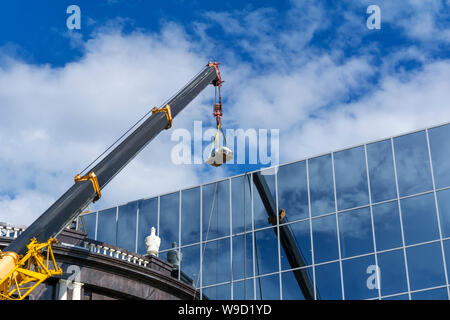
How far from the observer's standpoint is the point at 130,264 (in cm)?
3947

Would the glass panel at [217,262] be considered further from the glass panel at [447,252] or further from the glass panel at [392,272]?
the glass panel at [447,252]

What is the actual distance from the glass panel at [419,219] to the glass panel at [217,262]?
10.6m

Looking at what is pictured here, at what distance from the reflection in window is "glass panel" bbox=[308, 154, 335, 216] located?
405 inches

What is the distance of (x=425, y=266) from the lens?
137 feet

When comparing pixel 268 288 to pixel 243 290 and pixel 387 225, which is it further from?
pixel 387 225

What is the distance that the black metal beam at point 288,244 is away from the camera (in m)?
45.5

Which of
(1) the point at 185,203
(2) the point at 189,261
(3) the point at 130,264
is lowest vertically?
(3) the point at 130,264

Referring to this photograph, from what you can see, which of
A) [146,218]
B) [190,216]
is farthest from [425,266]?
[146,218]

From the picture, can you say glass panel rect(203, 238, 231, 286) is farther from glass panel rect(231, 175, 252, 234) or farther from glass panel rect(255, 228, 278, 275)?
glass panel rect(255, 228, 278, 275)

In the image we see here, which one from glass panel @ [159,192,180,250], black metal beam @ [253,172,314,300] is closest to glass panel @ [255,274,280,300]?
black metal beam @ [253,172,314,300]

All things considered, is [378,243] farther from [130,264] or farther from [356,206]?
[130,264]

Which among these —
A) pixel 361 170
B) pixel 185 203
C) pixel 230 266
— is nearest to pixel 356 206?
pixel 361 170

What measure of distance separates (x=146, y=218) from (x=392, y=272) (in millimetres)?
16533
